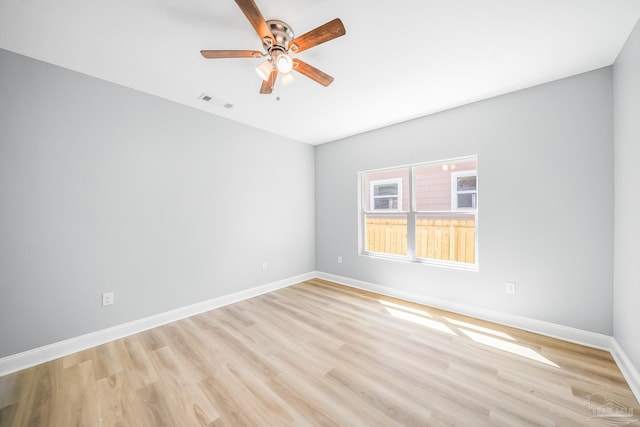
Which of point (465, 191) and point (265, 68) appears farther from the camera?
point (465, 191)

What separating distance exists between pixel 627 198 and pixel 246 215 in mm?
3984

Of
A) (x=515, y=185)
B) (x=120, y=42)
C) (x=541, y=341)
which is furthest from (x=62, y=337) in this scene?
(x=515, y=185)

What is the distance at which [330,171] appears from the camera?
437cm

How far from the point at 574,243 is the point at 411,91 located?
7.39 ft

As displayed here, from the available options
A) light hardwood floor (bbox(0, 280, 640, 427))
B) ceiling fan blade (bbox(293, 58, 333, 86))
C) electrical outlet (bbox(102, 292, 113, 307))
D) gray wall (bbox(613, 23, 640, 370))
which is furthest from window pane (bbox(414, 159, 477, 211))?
electrical outlet (bbox(102, 292, 113, 307))

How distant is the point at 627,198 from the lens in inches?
71.8

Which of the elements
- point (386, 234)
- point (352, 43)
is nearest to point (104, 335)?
point (352, 43)

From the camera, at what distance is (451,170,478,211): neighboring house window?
2996 mm

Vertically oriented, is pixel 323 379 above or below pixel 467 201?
below

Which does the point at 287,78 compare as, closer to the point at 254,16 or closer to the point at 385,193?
the point at 254,16

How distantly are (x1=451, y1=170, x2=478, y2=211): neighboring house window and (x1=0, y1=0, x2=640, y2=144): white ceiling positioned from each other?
1.00 meters

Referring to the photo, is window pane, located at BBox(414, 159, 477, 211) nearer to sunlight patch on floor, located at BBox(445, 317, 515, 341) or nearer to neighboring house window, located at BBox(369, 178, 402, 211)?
neighboring house window, located at BBox(369, 178, 402, 211)

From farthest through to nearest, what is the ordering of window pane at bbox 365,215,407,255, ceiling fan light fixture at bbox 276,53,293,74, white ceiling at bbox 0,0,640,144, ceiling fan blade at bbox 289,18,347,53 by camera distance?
window pane at bbox 365,215,407,255 < ceiling fan light fixture at bbox 276,53,293,74 < white ceiling at bbox 0,0,640,144 < ceiling fan blade at bbox 289,18,347,53

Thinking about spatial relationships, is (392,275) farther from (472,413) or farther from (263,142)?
(263,142)
